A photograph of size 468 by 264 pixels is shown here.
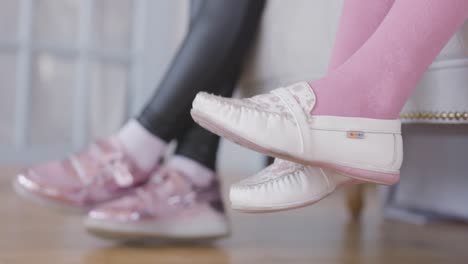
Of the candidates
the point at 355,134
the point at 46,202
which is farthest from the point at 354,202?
the point at 355,134

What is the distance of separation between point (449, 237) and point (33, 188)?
2.72 ft

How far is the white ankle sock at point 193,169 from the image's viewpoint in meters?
0.98

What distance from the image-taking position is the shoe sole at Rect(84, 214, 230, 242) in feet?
2.91

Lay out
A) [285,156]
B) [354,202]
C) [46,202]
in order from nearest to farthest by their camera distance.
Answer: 1. [285,156]
2. [46,202]
3. [354,202]

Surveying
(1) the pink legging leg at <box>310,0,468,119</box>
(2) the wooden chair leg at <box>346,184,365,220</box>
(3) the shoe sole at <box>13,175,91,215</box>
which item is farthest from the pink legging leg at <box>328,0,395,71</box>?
(2) the wooden chair leg at <box>346,184,365,220</box>

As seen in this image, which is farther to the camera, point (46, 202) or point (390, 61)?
point (46, 202)

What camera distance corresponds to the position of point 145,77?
2.62 m

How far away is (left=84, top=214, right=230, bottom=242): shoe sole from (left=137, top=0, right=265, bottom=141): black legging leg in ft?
0.50

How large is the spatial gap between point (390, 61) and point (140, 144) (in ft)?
1.62

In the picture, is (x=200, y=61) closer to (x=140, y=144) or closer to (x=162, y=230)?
(x=140, y=144)

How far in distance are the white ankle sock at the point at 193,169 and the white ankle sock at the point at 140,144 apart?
4 centimetres

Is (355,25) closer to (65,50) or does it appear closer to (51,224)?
(51,224)

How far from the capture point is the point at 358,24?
0.65m

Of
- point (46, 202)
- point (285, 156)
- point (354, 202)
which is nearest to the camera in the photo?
point (285, 156)
